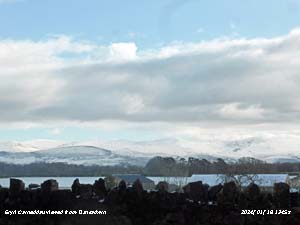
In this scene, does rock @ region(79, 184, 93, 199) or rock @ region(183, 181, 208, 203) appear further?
rock @ region(79, 184, 93, 199)

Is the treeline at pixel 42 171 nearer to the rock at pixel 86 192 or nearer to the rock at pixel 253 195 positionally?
the rock at pixel 86 192

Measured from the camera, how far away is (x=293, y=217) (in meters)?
20.9

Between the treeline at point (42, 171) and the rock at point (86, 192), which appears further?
the treeline at point (42, 171)

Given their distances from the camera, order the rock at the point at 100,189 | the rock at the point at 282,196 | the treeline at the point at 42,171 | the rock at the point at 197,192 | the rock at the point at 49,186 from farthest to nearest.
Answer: the treeline at the point at 42,171 → the rock at the point at 49,186 → the rock at the point at 100,189 → the rock at the point at 197,192 → the rock at the point at 282,196

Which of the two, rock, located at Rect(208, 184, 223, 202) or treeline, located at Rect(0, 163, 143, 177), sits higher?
treeline, located at Rect(0, 163, 143, 177)

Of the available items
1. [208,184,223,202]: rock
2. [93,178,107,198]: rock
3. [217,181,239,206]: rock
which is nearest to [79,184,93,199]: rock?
[93,178,107,198]: rock

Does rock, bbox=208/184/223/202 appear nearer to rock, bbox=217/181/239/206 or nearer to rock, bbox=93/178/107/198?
rock, bbox=217/181/239/206

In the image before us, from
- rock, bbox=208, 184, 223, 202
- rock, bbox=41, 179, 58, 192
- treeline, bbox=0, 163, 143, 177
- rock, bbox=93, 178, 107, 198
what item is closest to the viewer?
rock, bbox=208, 184, 223, 202

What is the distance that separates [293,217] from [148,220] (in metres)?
4.80

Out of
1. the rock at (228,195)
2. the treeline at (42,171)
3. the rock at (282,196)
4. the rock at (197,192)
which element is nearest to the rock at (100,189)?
the rock at (197,192)

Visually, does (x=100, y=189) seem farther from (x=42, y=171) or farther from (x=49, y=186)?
(x=42, y=171)

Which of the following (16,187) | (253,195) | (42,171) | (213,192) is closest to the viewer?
(253,195)

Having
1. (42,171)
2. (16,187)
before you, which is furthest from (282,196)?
(42,171)

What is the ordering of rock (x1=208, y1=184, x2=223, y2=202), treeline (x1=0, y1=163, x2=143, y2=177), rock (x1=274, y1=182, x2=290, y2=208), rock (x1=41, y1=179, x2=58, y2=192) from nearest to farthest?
rock (x1=274, y1=182, x2=290, y2=208)
rock (x1=208, y1=184, x2=223, y2=202)
rock (x1=41, y1=179, x2=58, y2=192)
treeline (x1=0, y1=163, x2=143, y2=177)
